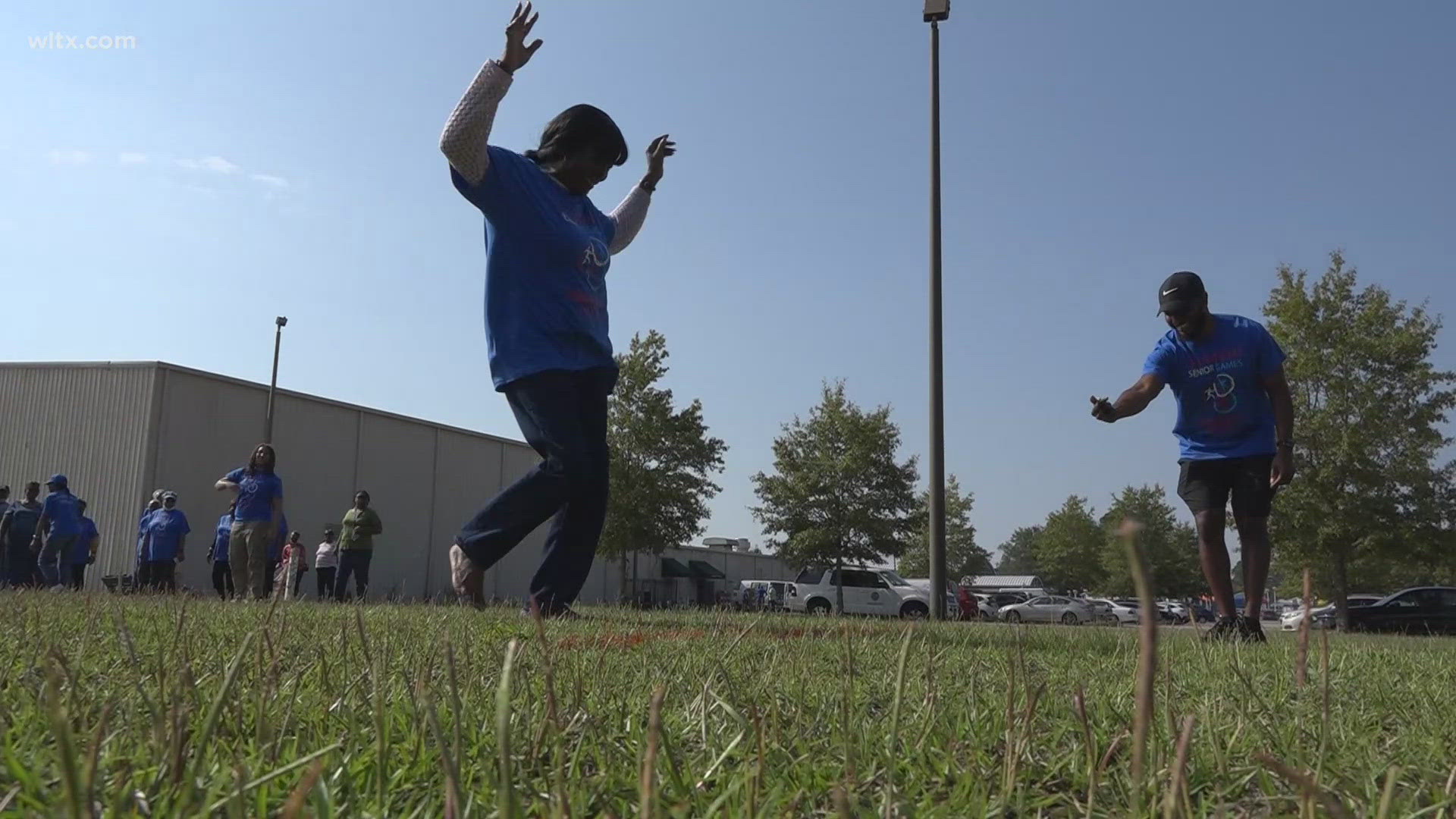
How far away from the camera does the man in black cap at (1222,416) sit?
17.5 feet

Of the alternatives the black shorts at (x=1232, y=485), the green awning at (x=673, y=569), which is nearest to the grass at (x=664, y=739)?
the black shorts at (x=1232, y=485)

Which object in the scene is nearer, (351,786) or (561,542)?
(351,786)

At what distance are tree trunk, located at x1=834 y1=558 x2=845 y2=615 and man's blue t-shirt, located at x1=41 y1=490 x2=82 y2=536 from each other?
82.3 feet

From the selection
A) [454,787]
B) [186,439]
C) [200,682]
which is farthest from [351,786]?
[186,439]

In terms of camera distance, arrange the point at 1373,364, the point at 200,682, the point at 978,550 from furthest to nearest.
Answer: the point at 978,550 → the point at 1373,364 → the point at 200,682

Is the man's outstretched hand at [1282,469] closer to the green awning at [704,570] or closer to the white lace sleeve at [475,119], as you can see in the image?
the white lace sleeve at [475,119]

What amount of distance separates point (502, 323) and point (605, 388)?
0.55 metres

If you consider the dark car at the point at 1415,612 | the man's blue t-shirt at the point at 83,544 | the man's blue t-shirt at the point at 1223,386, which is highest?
the man's blue t-shirt at the point at 1223,386

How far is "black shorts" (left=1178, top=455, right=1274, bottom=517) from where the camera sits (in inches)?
210

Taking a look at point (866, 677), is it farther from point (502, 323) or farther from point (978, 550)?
point (978, 550)

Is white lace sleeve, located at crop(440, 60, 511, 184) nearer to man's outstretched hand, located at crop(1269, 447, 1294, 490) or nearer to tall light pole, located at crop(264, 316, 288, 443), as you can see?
man's outstretched hand, located at crop(1269, 447, 1294, 490)

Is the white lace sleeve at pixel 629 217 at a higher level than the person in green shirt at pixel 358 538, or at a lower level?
higher

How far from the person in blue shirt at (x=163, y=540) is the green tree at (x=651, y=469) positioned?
19998 mm

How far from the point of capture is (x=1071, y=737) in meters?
1.66
